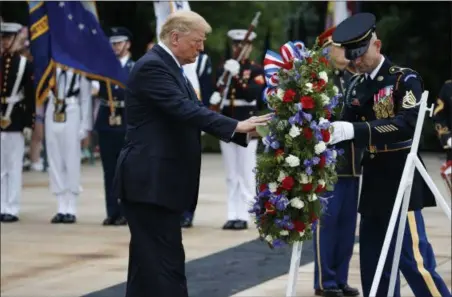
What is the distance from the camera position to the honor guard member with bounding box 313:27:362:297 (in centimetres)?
941

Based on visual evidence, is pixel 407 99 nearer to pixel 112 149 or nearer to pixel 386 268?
pixel 386 268

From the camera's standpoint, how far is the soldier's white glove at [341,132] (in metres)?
6.75

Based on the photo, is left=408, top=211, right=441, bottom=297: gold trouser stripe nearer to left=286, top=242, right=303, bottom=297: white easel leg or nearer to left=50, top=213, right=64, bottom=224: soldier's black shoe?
left=286, top=242, right=303, bottom=297: white easel leg

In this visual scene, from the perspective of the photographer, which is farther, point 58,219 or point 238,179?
point 58,219

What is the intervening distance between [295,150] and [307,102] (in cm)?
27

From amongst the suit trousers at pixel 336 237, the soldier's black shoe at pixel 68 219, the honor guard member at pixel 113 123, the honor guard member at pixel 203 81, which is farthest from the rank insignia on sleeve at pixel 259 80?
the suit trousers at pixel 336 237

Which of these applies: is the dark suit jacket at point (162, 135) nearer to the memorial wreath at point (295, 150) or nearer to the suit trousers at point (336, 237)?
the memorial wreath at point (295, 150)

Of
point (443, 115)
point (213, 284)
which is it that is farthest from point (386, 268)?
point (443, 115)

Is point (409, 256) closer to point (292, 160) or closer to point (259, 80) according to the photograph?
point (292, 160)

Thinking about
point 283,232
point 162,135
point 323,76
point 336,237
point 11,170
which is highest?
point 323,76

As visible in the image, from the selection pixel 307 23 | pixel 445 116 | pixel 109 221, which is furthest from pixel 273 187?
pixel 307 23

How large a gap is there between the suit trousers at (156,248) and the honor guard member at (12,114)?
25.6 feet

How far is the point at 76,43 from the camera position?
1316 centimetres

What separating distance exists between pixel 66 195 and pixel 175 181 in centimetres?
775
